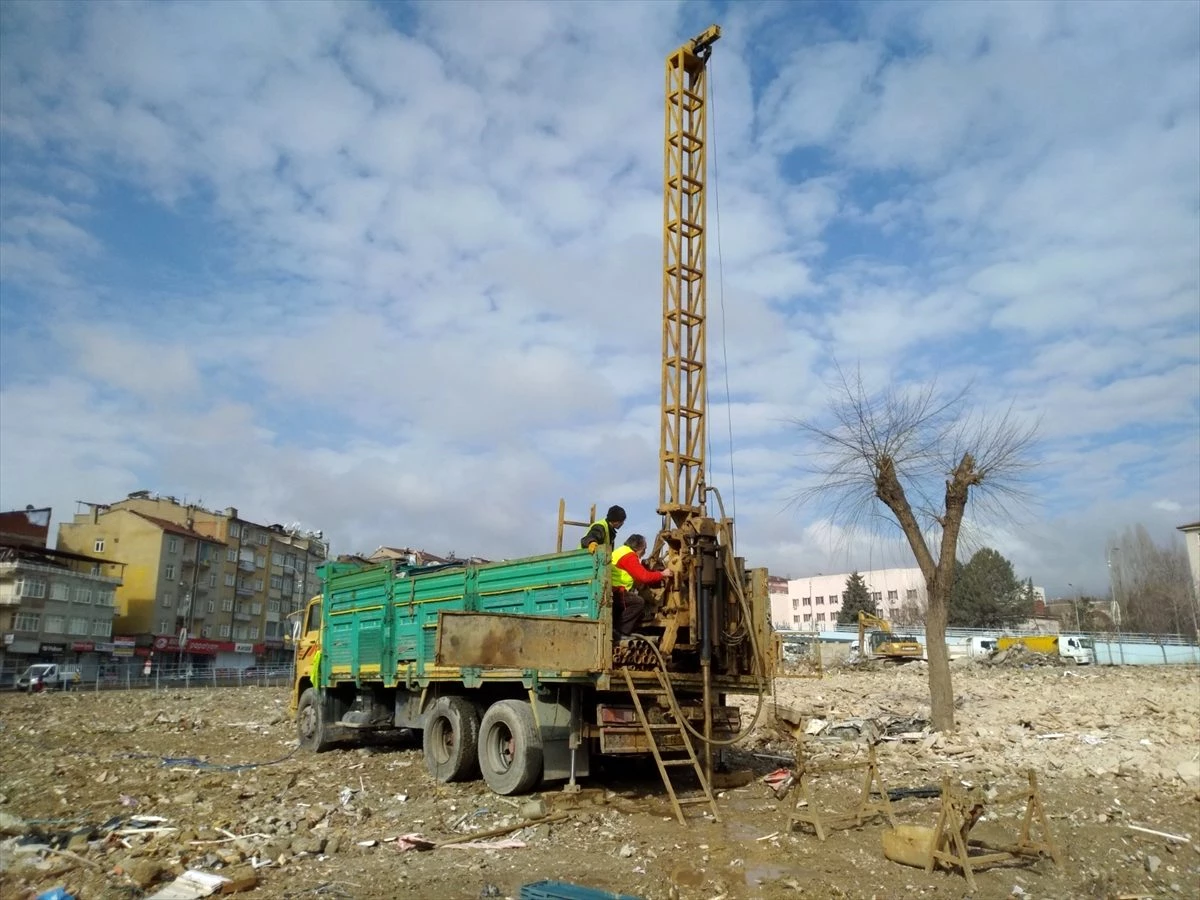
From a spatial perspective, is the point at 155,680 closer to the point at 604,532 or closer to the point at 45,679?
the point at 45,679

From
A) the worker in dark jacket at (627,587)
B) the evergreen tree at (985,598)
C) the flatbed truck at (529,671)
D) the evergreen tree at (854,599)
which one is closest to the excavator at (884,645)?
the evergreen tree at (985,598)

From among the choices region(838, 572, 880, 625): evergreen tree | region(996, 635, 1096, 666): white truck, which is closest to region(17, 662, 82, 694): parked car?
region(996, 635, 1096, 666): white truck

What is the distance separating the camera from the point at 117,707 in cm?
2809

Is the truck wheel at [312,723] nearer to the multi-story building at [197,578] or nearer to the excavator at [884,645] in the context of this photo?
the excavator at [884,645]

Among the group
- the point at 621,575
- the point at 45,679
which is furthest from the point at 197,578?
the point at 621,575

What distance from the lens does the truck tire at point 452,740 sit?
10.6 metres

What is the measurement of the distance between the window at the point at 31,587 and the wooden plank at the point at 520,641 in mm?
56363

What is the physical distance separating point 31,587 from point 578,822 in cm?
5782

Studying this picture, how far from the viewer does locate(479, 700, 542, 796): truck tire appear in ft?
31.2

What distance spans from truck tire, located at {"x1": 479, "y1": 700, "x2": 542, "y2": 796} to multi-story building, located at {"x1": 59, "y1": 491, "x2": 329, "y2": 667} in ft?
186

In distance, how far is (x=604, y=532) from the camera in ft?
32.6

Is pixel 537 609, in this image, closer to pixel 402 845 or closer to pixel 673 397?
pixel 402 845

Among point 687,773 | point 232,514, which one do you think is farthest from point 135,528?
point 687,773

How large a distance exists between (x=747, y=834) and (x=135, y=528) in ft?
227
